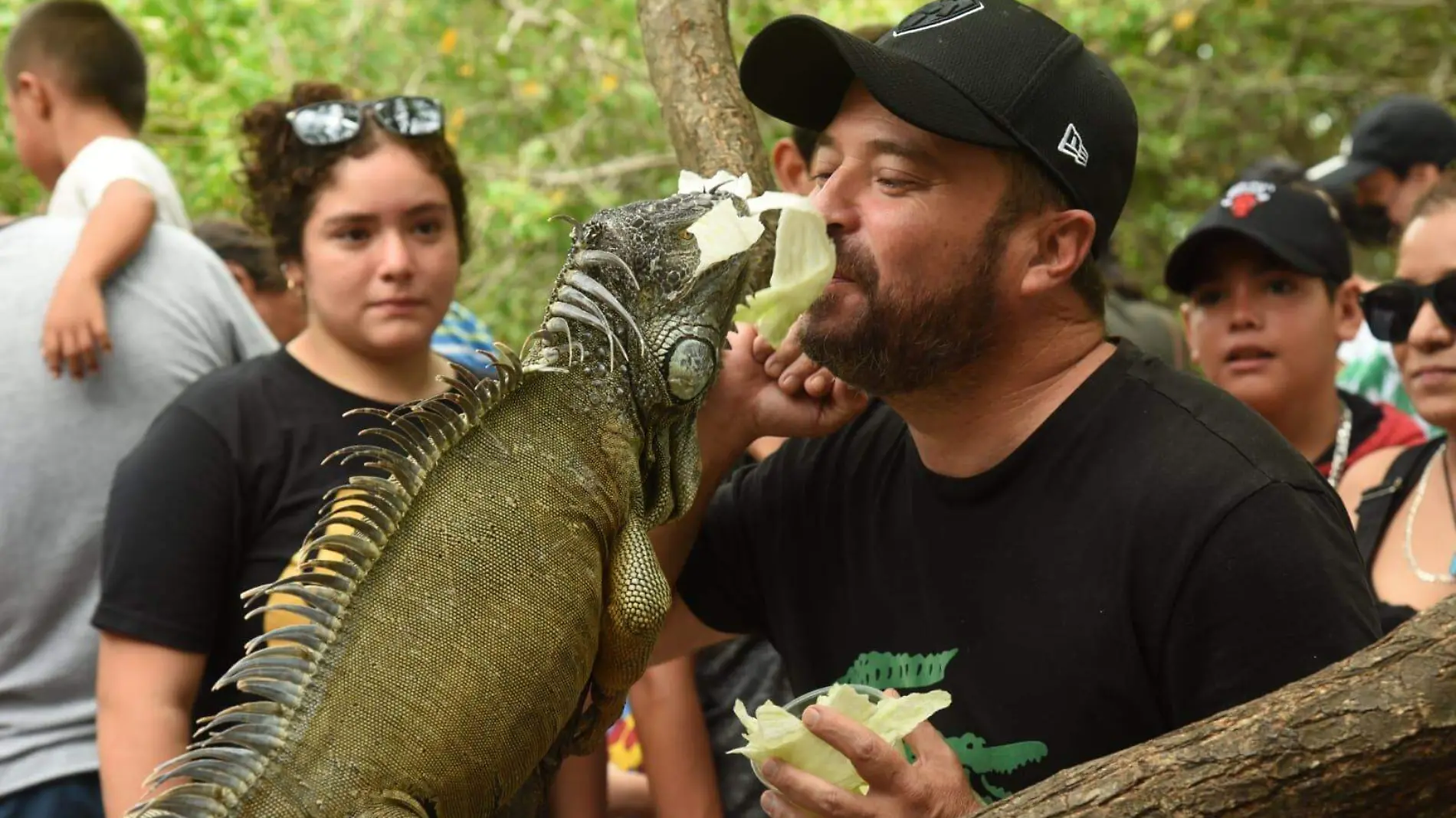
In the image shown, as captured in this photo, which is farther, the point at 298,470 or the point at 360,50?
the point at 360,50

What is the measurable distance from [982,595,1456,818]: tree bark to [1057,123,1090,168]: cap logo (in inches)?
51.5

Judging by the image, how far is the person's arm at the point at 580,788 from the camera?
3.75m

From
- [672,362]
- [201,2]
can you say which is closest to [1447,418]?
[672,362]

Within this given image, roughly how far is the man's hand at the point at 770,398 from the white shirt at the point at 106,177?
2.66 metres

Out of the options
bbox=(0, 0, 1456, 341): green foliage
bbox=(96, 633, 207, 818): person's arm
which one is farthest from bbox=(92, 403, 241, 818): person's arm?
bbox=(0, 0, 1456, 341): green foliage

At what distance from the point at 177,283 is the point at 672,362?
9.11ft

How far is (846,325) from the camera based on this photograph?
300 cm

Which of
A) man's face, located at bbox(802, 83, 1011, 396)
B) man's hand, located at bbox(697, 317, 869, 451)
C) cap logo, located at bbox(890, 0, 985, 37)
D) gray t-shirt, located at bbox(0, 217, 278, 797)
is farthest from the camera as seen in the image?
gray t-shirt, located at bbox(0, 217, 278, 797)

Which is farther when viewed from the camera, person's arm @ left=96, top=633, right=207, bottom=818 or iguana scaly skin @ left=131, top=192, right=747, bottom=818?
person's arm @ left=96, top=633, right=207, bottom=818

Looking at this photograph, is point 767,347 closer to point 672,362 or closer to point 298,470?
point 672,362

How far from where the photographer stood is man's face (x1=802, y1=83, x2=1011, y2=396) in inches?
118

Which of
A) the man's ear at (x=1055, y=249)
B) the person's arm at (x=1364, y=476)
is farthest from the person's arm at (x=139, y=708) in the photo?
the person's arm at (x=1364, y=476)

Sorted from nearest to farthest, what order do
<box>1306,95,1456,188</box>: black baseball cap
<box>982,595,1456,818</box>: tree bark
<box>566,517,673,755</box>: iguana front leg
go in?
<box>982,595,1456,818</box>: tree bark, <box>566,517,673,755</box>: iguana front leg, <box>1306,95,1456,188</box>: black baseball cap

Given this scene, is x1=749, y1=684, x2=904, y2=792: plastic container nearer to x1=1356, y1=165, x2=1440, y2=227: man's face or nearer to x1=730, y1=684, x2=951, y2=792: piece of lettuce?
x1=730, y1=684, x2=951, y2=792: piece of lettuce
